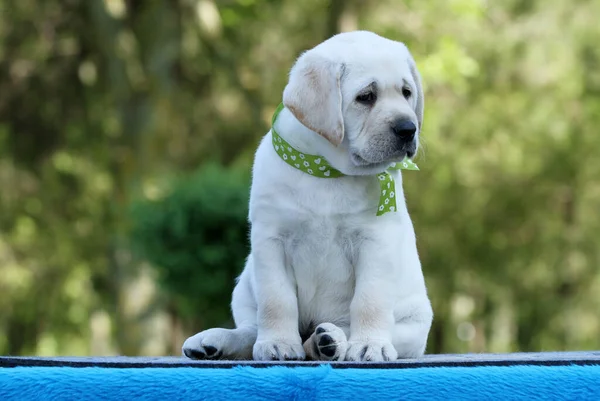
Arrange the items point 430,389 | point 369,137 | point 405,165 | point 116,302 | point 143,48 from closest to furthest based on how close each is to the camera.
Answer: point 430,389 → point 369,137 → point 405,165 → point 116,302 → point 143,48

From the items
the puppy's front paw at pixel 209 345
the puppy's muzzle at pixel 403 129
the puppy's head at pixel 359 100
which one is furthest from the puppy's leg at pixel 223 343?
the puppy's muzzle at pixel 403 129

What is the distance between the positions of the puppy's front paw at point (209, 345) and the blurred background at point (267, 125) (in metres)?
10.9

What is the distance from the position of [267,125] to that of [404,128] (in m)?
11.4

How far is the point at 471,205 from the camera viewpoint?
17.3 metres

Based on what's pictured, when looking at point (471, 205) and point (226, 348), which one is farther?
point (471, 205)

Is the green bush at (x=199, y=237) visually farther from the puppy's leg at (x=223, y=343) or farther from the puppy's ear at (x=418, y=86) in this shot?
the puppy's ear at (x=418, y=86)

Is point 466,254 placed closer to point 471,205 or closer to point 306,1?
point 471,205

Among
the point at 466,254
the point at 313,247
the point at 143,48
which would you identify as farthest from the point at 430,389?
the point at 466,254

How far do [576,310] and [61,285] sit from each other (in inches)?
373

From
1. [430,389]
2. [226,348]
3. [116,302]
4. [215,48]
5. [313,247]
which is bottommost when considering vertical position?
[430,389]

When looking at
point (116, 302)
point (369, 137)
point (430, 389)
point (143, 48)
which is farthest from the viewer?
point (143, 48)

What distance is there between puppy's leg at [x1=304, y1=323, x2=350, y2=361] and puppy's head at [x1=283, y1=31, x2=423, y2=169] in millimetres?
672

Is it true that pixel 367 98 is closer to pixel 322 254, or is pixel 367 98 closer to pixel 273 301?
pixel 322 254

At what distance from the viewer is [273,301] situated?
3.81m
